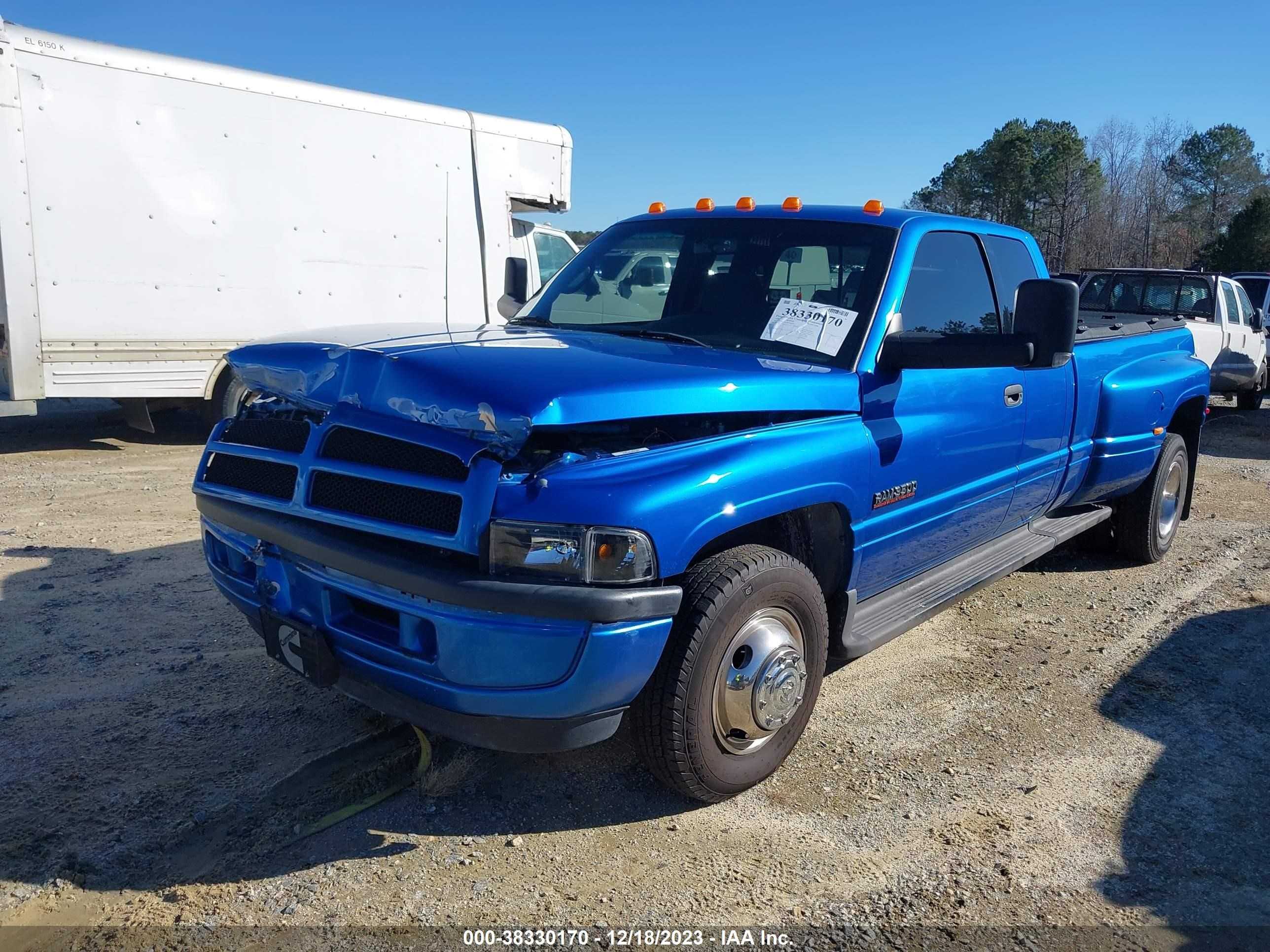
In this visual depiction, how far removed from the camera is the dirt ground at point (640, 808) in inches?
105

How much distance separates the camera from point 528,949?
2.51 metres

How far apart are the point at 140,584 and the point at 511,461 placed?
3.36m

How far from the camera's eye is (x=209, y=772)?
328 cm

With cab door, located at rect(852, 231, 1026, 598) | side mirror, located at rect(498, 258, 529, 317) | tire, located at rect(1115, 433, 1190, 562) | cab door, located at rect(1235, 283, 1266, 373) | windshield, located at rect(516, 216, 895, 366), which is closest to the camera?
cab door, located at rect(852, 231, 1026, 598)

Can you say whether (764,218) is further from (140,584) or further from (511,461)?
(140,584)

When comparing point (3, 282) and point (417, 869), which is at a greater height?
point (3, 282)

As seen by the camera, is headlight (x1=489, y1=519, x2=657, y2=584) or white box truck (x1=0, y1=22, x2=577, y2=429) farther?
white box truck (x1=0, y1=22, x2=577, y2=429)

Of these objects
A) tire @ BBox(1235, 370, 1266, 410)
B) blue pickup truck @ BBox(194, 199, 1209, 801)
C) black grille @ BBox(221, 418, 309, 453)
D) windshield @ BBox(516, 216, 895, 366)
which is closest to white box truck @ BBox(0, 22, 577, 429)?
windshield @ BBox(516, 216, 895, 366)

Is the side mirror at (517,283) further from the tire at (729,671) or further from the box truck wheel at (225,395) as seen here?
the box truck wheel at (225,395)

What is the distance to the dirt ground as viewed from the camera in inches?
105

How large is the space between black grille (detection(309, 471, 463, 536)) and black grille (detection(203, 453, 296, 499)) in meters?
0.16

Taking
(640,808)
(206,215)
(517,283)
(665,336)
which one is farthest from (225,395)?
(640,808)

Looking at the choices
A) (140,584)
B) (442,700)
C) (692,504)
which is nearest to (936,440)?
(692,504)

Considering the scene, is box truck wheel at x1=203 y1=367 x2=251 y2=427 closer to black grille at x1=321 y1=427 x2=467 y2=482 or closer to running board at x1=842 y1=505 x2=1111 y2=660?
black grille at x1=321 y1=427 x2=467 y2=482
